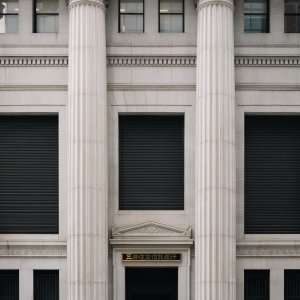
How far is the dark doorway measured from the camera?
1103 inches

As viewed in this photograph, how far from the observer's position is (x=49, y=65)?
28.5 m

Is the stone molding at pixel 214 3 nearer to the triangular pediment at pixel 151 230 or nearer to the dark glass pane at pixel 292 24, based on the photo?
the dark glass pane at pixel 292 24

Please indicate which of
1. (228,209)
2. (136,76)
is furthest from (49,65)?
(228,209)

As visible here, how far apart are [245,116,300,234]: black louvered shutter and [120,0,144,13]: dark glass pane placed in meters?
6.01

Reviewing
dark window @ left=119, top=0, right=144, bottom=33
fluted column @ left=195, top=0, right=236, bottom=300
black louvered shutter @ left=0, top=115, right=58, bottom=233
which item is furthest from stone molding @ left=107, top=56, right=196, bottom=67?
black louvered shutter @ left=0, top=115, right=58, bottom=233

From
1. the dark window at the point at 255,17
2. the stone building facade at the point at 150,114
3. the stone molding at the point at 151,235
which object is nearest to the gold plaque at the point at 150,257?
the stone building facade at the point at 150,114

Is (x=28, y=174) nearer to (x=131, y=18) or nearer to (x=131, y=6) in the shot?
(x=131, y=18)

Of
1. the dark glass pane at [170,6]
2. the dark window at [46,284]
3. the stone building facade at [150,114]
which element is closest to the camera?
the stone building facade at [150,114]

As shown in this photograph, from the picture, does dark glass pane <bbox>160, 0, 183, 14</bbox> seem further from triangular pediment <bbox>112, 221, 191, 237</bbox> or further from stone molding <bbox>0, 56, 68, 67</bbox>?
triangular pediment <bbox>112, 221, 191, 237</bbox>

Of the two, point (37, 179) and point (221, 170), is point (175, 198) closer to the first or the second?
point (221, 170)

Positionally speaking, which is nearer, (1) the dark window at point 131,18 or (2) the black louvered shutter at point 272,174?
(2) the black louvered shutter at point 272,174

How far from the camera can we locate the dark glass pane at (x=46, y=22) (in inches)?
1145

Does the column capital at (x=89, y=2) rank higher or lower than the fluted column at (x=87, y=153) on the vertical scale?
higher

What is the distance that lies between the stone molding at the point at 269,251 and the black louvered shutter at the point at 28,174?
711 cm
